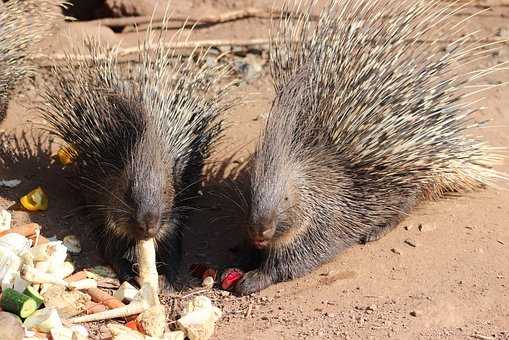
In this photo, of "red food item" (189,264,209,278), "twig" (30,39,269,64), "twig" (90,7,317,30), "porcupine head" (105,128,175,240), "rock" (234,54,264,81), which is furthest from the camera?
"twig" (90,7,317,30)

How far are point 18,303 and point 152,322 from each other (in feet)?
1.76

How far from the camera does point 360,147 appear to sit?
411cm

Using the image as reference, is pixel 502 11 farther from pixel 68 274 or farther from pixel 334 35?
pixel 68 274

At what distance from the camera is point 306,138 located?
13.3 ft

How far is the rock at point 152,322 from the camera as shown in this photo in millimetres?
3535

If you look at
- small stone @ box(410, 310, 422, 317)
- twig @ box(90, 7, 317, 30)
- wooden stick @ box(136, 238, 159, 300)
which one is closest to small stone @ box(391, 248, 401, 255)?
small stone @ box(410, 310, 422, 317)

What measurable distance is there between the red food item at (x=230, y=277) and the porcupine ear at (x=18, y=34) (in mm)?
1861

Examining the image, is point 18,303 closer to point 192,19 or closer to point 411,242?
point 411,242

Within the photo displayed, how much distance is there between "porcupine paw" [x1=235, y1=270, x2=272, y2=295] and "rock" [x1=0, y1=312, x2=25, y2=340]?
42.2 inches

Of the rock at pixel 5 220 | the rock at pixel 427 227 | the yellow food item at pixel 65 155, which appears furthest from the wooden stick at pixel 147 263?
the rock at pixel 427 227

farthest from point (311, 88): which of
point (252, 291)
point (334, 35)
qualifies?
point (252, 291)

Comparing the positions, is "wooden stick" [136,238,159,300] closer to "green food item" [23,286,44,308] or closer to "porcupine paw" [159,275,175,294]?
"porcupine paw" [159,275,175,294]

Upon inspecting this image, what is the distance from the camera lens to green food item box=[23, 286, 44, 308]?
3.56 meters

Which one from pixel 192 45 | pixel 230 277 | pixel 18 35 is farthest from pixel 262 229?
pixel 192 45
